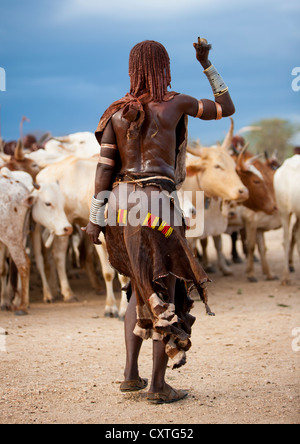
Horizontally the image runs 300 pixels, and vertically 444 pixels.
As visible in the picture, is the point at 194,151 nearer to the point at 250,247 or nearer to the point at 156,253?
the point at 250,247

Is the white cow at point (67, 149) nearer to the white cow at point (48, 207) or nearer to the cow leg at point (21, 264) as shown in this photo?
the white cow at point (48, 207)

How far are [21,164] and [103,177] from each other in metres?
5.71

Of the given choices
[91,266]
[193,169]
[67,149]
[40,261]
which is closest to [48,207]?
[40,261]

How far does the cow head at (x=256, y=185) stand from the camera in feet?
34.4

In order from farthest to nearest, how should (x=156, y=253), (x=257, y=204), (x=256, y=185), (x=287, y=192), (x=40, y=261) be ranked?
(x=257, y=204) < (x=256, y=185) < (x=287, y=192) < (x=40, y=261) < (x=156, y=253)

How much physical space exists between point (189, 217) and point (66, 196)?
1981 millimetres

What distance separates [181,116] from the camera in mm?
4246

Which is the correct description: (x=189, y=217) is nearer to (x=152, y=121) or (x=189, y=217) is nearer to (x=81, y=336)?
(x=81, y=336)

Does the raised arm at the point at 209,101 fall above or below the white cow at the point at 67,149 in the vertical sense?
below

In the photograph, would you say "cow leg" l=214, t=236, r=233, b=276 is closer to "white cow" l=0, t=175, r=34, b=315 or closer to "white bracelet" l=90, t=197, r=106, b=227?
"white cow" l=0, t=175, r=34, b=315

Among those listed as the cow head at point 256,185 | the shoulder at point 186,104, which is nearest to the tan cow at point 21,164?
the cow head at point 256,185

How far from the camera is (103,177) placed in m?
4.30

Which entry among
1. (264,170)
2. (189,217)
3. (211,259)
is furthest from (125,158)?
(211,259)

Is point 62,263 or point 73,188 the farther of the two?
point 62,263
